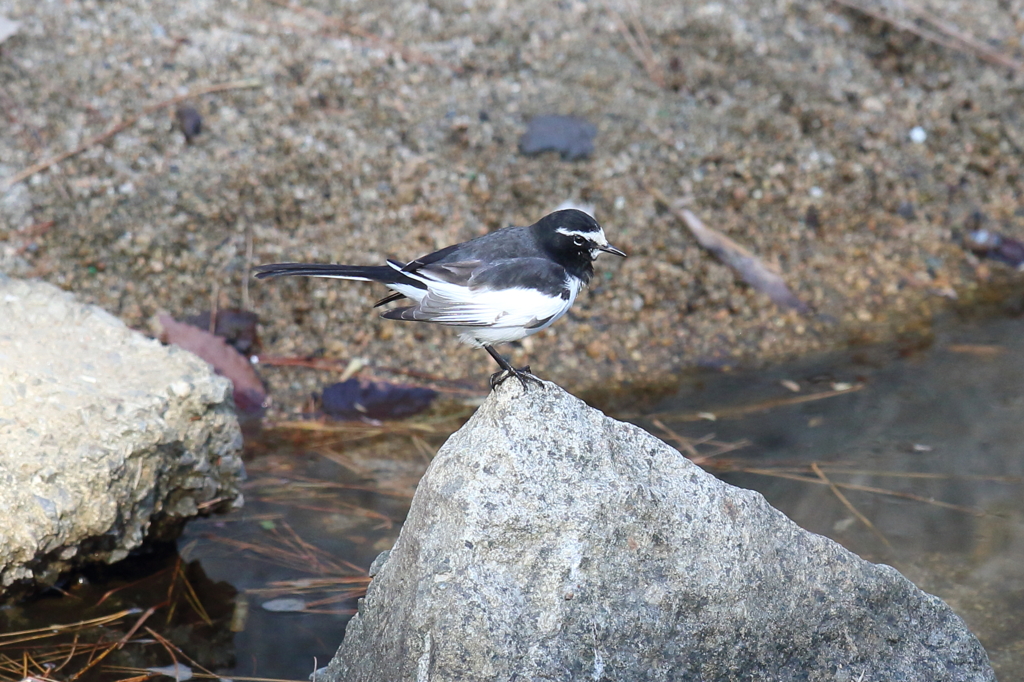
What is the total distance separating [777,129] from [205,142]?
384 cm

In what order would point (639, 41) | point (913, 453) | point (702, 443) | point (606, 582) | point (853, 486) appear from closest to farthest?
point (606, 582) < point (853, 486) < point (913, 453) < point (702, 443) < point (639, 41)

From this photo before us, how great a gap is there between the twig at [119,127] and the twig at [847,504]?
426 centimetres

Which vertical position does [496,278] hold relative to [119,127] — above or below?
above

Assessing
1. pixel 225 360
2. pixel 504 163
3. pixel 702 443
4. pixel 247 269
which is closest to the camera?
pixel 702 443

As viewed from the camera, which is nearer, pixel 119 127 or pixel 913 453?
pixel 913 453

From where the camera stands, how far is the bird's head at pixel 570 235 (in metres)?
3.74

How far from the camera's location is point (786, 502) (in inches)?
195

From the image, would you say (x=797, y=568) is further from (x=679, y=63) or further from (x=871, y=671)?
(x=679, y=63)

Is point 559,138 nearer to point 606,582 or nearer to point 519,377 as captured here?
point 519,377

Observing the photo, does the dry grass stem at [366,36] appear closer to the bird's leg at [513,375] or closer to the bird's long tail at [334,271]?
the bird's long tail at [334,271]

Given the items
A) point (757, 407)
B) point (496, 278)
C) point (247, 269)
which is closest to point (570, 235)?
point (496, 278)

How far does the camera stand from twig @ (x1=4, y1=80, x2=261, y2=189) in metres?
6.23

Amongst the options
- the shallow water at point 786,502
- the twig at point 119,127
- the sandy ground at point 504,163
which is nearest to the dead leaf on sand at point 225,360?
the sandy ground at point 504,163

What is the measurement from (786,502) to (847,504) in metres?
0.28
